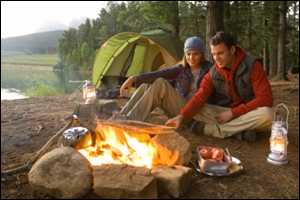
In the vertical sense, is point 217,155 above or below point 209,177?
above

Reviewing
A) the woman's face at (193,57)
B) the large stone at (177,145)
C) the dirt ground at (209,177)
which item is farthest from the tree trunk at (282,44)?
the large stone at (177,145)

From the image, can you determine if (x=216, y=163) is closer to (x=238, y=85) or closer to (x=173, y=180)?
(x=173, y=180)

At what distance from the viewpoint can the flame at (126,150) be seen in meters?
3.12

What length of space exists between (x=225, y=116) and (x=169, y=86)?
73cm

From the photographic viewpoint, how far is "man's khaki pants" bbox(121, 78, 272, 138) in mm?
4020

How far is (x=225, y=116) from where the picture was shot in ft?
13.5

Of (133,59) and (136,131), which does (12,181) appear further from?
(133,59)

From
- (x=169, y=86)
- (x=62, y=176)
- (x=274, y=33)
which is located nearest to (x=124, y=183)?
(x=62, y=176)

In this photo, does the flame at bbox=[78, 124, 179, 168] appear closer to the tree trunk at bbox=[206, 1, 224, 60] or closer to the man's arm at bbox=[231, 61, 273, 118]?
the man's arm at bbox=[231, 61, 273, 118]

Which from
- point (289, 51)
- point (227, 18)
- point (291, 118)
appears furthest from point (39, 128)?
point (289, 51)

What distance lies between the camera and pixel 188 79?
4.59m

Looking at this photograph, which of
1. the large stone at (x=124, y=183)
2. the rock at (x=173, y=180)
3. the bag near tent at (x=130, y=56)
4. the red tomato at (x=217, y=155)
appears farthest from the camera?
the bag near tent at (x=130, y=56)

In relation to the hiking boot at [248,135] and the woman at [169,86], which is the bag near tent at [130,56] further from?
the hiking boot at [248,135]

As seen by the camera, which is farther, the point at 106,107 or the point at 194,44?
the point at 106,107
